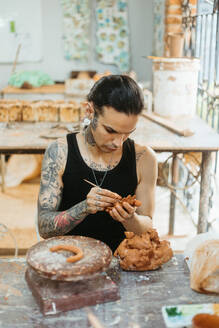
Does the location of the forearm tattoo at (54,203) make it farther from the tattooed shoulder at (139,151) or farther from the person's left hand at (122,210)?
the tattooed shoulder at (139,151)

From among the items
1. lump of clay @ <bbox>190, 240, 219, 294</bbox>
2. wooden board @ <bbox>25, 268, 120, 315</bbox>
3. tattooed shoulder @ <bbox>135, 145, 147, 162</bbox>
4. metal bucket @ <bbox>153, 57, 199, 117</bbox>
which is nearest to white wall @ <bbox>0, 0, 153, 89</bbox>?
metal bucket @ <bbox>153, 57, 199, 117</bbox>

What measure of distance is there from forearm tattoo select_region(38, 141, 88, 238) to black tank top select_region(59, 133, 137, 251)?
1.9 inches

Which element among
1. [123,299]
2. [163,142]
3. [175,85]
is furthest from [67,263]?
[175,85]

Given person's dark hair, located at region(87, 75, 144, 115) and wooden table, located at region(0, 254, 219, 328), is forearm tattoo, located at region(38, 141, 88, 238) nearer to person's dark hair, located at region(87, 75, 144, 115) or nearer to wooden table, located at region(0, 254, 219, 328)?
wooden table, located at region(0, 254, 219, 328)

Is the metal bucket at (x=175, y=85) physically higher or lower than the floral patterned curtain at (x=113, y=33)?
lower

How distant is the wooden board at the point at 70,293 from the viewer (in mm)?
1277

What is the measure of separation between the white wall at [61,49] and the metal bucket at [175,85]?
2.87 m

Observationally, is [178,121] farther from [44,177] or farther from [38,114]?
[44,177]

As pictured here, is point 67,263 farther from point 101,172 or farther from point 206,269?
point 101,172

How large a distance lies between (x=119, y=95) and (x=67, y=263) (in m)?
0.76

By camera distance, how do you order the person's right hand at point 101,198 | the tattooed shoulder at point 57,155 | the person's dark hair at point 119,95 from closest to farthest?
the person's right hand at point 101,198
the person's dark hair at point 119,95
the tattooed shoulder at point 57,155

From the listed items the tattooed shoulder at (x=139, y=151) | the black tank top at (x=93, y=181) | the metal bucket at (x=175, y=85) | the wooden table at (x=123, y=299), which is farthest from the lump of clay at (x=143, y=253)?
the metal bucket at (x=175, y=85)

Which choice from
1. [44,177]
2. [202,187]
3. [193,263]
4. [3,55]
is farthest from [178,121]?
[3,55]

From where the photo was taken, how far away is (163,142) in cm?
302
